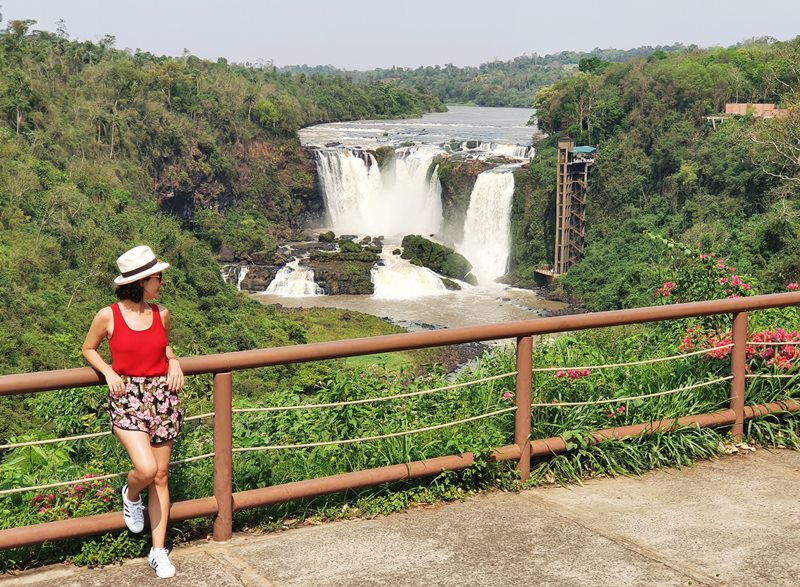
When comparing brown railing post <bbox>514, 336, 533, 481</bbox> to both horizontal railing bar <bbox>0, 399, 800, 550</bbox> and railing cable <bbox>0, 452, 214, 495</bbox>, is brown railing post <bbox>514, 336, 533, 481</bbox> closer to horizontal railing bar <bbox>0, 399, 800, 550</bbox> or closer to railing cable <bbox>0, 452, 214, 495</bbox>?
horizontal railing bar <bbox>0, 399, 800, 550</bbox>

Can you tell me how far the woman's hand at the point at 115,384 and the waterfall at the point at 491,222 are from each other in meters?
51.6

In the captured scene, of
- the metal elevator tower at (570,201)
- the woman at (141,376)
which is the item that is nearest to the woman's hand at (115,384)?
the woman at (141,376)

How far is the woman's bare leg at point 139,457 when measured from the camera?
4.73 metres

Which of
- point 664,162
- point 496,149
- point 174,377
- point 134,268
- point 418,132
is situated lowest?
point 664,162

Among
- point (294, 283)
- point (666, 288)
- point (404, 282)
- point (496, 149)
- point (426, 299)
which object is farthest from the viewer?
point (496, 149)

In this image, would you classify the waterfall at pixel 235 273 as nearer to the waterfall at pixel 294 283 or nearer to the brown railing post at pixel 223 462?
the waterfall at pixel 294 283

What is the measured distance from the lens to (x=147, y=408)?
15.7 feet

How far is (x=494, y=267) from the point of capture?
5628cm

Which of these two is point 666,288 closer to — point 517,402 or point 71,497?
point 517,402

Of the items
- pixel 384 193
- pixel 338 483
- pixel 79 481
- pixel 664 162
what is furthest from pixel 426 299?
pixel 79 481

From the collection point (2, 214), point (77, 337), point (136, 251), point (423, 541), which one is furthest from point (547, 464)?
point (2, 214)

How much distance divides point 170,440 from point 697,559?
2408 millimetres

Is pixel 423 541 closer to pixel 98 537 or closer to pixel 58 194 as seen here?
Answer: pixel 98 537

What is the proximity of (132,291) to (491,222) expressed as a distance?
52.5m
